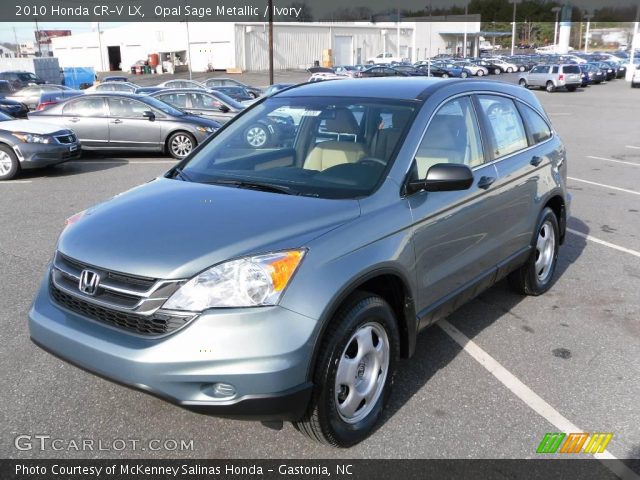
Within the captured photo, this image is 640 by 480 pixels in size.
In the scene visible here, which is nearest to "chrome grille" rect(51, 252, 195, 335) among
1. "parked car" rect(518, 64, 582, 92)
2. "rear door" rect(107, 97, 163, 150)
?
"rear door" rect(107, 97, 163, 150)

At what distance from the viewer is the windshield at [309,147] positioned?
137 inches

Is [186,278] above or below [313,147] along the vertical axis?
below

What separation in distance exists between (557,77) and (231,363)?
40.8m

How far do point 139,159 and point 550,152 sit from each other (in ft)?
34.6

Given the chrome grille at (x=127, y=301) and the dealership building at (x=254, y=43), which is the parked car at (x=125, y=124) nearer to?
the chrome grille at (x=127, y=301)

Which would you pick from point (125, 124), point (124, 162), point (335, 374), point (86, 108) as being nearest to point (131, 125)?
point (125, 124)

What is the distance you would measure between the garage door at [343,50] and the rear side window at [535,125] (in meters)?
73.4

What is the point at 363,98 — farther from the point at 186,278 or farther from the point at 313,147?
the point at 186,278

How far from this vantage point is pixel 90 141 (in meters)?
13.4

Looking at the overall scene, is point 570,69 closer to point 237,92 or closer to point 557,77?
point 557,77

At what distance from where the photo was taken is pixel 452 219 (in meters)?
3.67

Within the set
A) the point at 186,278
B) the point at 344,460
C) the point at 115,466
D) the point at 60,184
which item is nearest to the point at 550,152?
the point at 344,460

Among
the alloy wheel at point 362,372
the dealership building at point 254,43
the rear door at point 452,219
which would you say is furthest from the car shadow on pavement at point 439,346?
the dealership building at point 254,43

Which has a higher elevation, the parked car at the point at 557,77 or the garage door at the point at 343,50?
the garage door at the point at 343,50
